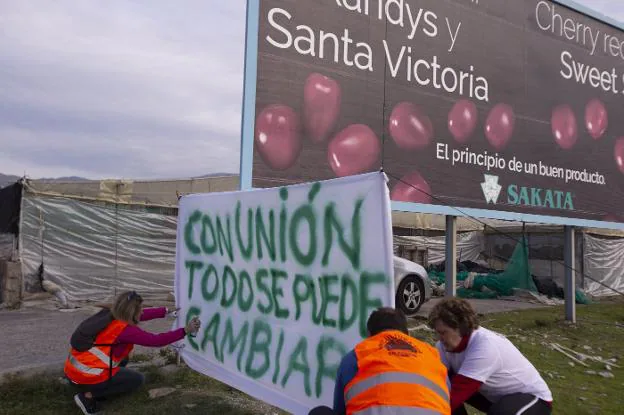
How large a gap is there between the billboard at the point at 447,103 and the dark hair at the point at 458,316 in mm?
2599

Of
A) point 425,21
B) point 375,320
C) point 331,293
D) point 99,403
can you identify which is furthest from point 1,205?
point 375,320

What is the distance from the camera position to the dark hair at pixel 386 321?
2631 mm

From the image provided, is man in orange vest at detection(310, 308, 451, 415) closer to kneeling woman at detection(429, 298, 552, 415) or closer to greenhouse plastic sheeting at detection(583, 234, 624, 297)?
kneeling woman at detection(429, 298, 552, 415)

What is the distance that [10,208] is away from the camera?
10258mm

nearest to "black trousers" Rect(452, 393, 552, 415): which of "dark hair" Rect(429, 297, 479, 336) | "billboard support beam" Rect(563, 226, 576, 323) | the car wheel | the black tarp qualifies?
"dark hair" Rect(429, 297, 479, 336)

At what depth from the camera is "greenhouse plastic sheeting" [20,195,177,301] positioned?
10227mm

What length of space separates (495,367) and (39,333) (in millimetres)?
6559

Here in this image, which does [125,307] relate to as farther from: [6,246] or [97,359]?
[6,246]

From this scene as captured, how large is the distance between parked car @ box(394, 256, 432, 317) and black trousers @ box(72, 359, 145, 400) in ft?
18.9

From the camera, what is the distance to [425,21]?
6703mm

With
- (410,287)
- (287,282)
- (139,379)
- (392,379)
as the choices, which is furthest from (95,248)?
(392,379)

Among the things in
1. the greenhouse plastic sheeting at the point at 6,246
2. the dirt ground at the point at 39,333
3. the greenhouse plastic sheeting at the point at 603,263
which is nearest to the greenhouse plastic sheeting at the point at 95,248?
the greenhouse plastic sheeting at the point at 6,246

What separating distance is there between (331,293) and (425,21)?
176 inches

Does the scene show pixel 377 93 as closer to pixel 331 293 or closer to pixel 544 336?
pixel 331 293
